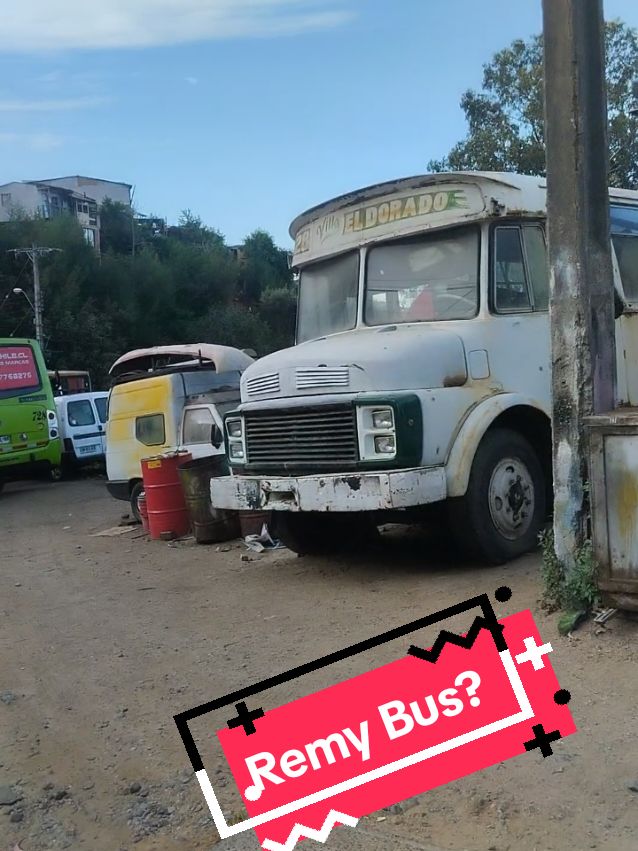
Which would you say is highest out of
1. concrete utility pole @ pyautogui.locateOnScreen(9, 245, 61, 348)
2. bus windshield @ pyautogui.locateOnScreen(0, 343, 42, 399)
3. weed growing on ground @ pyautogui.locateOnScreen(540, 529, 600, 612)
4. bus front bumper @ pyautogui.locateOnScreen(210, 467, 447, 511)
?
concrete utility pole @ pyautogui.locateOnScreen(9, 245, 61, 348)

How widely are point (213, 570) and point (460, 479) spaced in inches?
112

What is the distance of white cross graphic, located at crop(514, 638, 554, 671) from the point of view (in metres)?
4.65

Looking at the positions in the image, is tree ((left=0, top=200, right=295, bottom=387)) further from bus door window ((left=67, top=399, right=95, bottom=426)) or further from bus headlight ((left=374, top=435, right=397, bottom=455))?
bus headlight ((left=374, top=435, right=397, bottom=455))

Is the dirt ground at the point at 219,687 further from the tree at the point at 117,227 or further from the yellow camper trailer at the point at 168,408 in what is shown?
the tree at the point at 117,227

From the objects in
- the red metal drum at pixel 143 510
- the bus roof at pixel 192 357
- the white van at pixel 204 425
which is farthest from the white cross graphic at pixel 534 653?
the bus roof at pixel 192 357

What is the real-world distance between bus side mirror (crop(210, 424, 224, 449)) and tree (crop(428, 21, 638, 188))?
71.3ft

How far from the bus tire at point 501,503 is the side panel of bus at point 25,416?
1262 cm

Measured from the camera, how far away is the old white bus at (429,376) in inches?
255

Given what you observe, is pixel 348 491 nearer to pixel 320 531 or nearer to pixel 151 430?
pixel 320 531

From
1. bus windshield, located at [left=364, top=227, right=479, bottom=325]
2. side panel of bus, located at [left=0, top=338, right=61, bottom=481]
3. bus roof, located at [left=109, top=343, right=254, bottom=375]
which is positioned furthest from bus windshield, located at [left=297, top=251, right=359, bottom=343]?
side panel of bus, located at [left=0, top=338, right=61, bottom=481]

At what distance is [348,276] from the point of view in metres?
7.77

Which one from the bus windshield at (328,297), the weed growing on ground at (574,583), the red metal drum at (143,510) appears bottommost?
the red metal drum at (143,510)

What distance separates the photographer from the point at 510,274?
709 centimetres

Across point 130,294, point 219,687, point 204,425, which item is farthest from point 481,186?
point 130,294
